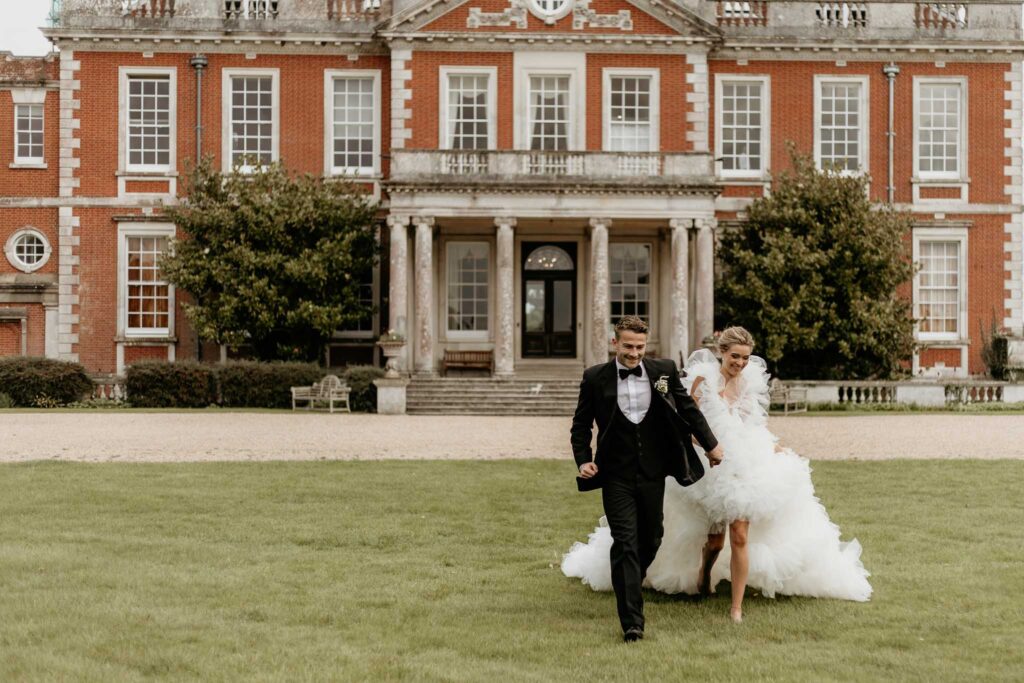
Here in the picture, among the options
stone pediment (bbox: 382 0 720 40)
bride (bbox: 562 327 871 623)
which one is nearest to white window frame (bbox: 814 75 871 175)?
stone pediment (bbox: 382 0 720 40)

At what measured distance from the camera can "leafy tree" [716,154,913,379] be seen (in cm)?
2609

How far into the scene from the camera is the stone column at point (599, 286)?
86.9 ft

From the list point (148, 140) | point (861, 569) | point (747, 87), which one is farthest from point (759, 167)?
point (861, 569)

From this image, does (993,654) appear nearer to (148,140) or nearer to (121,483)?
(121,483)

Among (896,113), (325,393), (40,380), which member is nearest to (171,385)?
(40,380)

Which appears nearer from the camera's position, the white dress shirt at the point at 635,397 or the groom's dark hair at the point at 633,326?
the groom's dark hair at the point at 633,326

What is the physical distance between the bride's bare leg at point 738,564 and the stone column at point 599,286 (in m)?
19.3

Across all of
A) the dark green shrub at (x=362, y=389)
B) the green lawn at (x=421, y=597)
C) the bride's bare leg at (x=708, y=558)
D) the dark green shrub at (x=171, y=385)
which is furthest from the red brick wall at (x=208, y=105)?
the bride's bare leg at (x=708, y=558)

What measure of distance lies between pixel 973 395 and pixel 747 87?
995 centimetres

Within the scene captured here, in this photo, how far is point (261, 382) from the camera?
25453mm

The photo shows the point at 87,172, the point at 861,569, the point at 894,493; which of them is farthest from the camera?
the point at 87,172

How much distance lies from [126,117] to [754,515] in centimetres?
2630

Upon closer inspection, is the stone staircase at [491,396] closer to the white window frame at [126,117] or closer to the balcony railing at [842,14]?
the white window frame at [126,117]

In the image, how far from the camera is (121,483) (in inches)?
480
